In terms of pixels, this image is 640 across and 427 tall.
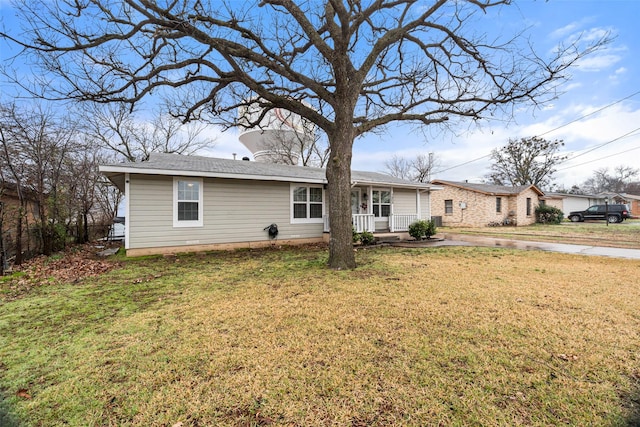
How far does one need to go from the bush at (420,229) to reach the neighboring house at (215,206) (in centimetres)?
63

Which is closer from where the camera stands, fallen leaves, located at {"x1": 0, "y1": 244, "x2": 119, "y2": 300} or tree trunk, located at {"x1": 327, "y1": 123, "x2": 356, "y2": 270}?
fallen leaves, located at {"x1": 0, "y1": 244, "x2": 119, "y2": 300}

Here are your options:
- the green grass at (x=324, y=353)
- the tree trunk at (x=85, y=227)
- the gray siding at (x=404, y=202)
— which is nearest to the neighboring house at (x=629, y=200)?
the gray siding at (x=404, y=202)

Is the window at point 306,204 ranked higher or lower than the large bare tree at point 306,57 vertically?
lower

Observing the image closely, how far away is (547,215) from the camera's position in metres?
25.1

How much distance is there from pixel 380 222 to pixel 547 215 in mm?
21127

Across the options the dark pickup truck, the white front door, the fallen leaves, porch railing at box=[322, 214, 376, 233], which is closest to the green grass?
the fallen leaves

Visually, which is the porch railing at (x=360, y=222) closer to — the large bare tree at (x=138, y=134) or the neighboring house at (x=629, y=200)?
the large bare tree at (x=138, y=134)

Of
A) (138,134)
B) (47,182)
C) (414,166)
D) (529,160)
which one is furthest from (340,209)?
(529,160)

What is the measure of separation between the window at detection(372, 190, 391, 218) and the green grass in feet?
26.9

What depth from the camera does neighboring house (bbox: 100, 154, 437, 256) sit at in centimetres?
833

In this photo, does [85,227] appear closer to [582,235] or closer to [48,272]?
[48,272]

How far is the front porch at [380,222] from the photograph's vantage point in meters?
11.6

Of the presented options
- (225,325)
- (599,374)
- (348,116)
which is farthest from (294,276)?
(599,374)

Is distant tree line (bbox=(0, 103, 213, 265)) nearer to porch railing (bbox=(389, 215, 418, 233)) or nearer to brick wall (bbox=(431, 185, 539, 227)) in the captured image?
porch railing (bbox=(389, 215, 418, 233))
